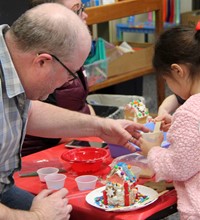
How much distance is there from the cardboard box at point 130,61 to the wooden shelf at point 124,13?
43mm

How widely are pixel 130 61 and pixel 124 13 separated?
483mm

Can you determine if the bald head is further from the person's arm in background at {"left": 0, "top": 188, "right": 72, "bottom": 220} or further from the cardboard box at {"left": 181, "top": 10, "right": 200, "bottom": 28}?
the cardboard box at {"left": 181, "top": 10, "right": 200, "bottom": 28}

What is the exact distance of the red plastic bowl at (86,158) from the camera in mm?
1811

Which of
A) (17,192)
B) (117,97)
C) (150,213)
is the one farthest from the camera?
(117,97)

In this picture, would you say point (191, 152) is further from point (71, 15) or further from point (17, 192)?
point (17, 192)

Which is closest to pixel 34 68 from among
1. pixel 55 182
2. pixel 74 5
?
pixel 55 182

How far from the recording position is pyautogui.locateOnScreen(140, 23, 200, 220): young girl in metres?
1.52

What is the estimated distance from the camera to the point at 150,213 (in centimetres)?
149

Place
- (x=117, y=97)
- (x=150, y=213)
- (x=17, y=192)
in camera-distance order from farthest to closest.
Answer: (x=117, y=97), (x=17, y=192), (x=150, y=213)

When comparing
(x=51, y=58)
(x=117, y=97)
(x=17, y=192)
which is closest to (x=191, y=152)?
(x=51, y=58)

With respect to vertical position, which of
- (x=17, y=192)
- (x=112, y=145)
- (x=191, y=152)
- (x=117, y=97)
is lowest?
(x=117, y=97)

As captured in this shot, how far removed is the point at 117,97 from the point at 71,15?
2067 millimetres

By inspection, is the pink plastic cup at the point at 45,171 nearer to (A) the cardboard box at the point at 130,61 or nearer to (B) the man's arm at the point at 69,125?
(B) the man's arm at the point at 69,125

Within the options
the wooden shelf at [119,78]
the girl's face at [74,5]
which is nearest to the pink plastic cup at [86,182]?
the girl's face at [74,5]
